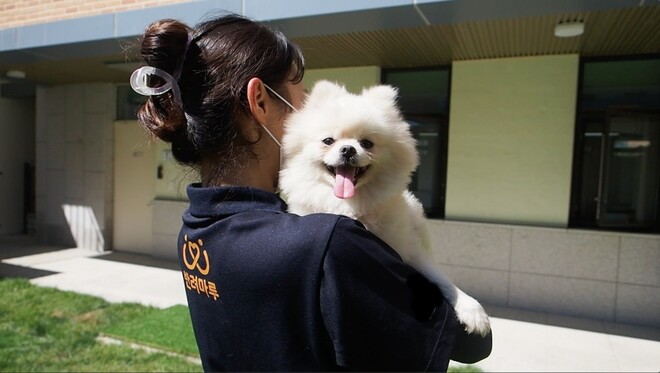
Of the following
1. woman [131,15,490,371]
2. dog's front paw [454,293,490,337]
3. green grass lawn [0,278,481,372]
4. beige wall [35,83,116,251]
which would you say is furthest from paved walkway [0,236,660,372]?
woman [131,15,490,371]

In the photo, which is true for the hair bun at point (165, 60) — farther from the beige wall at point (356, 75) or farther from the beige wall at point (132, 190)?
the beige wall at point (132, 190)

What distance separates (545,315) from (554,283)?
44 cm

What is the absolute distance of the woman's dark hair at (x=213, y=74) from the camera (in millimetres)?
1296

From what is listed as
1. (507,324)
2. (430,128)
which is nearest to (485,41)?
(430,128)

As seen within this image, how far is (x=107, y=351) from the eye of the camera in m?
4.50

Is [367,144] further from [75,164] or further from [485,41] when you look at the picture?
[75,164]

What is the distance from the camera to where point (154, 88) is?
1.37 m

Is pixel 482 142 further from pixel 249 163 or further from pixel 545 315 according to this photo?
pixel 249 163

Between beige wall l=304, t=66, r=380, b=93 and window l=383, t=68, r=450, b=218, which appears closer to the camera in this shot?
window l=383, t=68, r=450, b=218

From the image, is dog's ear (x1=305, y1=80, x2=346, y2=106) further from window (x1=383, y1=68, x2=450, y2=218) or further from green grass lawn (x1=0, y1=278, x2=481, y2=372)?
window (x1=383, y1=68, x2=450, y2=218)

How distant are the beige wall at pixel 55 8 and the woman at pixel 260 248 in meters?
5.21

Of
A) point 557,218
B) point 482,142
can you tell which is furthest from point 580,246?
point 482,142

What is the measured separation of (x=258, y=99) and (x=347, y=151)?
0.44 meters

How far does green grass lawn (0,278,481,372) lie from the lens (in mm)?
4254
